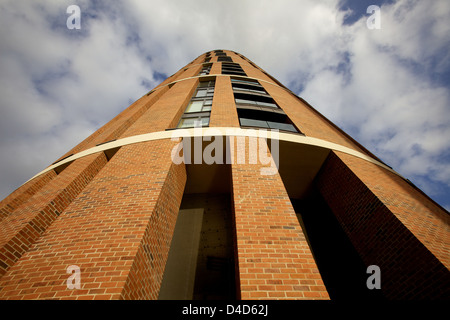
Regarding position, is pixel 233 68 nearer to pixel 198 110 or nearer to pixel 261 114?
pixel 198 110

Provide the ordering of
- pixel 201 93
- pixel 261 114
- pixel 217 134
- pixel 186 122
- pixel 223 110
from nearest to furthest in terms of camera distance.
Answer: pixel 217 134 → pixel 223 110 → pixel 186 122 → pixel 261 114 → pixel 201 93

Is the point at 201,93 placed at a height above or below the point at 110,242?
above

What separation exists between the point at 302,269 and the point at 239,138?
3175mm

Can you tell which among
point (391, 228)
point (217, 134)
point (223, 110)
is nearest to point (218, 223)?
point (217, 134)

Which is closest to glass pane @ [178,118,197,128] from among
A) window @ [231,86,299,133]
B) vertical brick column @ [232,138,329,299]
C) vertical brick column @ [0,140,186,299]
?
window @ [231,86,299,133]

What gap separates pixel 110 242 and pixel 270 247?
91.5 inches

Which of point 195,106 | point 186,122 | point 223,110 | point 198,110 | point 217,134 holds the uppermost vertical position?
point 195,106

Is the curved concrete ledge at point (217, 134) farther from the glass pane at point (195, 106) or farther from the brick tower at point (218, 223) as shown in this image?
the glass pane at point (195, 106)

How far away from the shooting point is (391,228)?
3.47 meters

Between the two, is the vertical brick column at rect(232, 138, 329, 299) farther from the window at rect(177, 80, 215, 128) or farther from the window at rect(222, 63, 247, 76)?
the window at rect(222, 63, 247, 76)

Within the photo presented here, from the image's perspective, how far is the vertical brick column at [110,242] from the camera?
2.22 metres

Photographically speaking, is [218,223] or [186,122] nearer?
[218,223]

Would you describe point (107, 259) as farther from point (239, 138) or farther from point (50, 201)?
point (239, 138)

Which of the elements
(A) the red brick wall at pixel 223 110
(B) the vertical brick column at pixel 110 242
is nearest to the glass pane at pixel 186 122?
(A) the red brick wall at pixel 223 110
